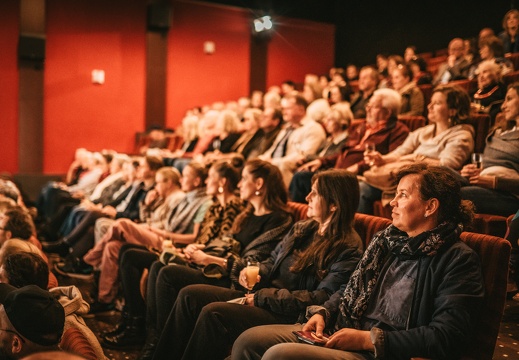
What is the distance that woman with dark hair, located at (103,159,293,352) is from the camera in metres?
2.70

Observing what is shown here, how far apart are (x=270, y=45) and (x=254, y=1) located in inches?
31.0

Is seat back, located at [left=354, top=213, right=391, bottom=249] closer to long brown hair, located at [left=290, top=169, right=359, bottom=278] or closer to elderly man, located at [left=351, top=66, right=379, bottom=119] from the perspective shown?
long brown hair, located at [left=290, top=169, right=359, bottom=278]

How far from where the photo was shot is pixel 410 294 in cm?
171

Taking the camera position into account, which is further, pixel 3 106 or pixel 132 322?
pixel 3 106

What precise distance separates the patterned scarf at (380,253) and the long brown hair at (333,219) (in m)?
0.27

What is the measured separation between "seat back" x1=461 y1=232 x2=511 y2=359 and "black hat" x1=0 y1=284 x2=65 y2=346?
1201 mm

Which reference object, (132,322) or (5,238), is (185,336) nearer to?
(132,322)

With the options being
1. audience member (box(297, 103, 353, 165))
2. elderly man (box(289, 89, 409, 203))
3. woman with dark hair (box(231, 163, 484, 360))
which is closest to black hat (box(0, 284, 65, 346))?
woman with dark hair (box(231, 163, 484, 360))

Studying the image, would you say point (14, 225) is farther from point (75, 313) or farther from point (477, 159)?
point (477, 159)

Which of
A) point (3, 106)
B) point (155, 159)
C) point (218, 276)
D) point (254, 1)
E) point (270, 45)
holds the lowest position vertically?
point (218, 276)

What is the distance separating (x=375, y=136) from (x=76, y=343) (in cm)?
230

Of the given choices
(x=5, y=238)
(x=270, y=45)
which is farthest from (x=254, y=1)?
(x=5, y=238)

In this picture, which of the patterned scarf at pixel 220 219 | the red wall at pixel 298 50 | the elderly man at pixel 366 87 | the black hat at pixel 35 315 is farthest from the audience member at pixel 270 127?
the red wall at pixel 298 50

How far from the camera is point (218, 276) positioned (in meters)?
2.66
